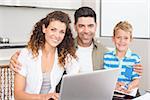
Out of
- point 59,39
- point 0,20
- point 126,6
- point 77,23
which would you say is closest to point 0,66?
point 0,20

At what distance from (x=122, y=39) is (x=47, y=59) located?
1.95 feet

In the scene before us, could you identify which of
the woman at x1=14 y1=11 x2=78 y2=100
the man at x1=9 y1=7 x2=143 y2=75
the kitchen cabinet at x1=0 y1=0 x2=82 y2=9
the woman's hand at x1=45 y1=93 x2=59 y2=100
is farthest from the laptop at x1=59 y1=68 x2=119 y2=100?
the kitchen cabinet at x1=0 y1=0 x2=82 y2=9

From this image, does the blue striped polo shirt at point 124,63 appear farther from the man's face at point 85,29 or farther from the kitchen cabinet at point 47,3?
the kitchen cabinet at point 47,3

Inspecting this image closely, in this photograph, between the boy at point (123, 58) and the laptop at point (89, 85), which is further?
the boy at point (123, 58)

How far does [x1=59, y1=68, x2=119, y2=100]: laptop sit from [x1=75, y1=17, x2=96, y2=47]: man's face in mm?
773

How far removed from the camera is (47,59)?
1.64 m

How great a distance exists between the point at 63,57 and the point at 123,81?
456 millimetres

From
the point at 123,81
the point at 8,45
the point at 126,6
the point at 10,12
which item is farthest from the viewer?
the point at 126,6

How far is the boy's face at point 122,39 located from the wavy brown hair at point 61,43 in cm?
39

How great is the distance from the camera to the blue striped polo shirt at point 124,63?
182cm

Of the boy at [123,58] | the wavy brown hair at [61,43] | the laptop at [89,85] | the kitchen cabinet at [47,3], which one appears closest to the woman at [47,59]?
the wavy brown hair at [61,43]

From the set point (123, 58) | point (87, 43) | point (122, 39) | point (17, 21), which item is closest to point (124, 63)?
point (123, 58)

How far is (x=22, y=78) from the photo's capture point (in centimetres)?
153

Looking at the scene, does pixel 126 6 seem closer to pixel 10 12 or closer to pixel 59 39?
pixel 10 12
